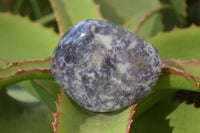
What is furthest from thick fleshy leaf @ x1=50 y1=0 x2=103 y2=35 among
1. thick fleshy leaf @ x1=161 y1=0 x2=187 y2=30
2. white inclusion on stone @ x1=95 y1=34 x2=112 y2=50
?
thick fleshy leaf @ x1=161 y1=0 x2=187 y2=30

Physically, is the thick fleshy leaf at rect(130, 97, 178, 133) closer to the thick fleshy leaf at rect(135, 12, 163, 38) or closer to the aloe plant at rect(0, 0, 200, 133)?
the aloe plant at rect(0, 0, 200, 133)

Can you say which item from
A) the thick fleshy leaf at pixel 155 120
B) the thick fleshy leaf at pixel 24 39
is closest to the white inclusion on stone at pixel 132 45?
the thick fleshy leaf at pixel 155 120

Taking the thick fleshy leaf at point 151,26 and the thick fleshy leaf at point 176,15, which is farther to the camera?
the thick fleshy leaf at point 176,15

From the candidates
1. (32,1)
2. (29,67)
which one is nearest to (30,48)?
(29,67)

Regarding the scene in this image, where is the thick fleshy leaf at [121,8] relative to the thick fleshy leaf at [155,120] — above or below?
above

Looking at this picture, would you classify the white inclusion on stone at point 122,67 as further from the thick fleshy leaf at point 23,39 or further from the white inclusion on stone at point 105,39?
the thick fleshy leaf at point 23,39

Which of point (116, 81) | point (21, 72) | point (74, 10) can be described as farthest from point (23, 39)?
point (116, 81)

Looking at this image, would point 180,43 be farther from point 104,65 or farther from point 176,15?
point 176,15

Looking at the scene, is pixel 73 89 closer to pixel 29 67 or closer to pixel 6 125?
pixel 29 67
